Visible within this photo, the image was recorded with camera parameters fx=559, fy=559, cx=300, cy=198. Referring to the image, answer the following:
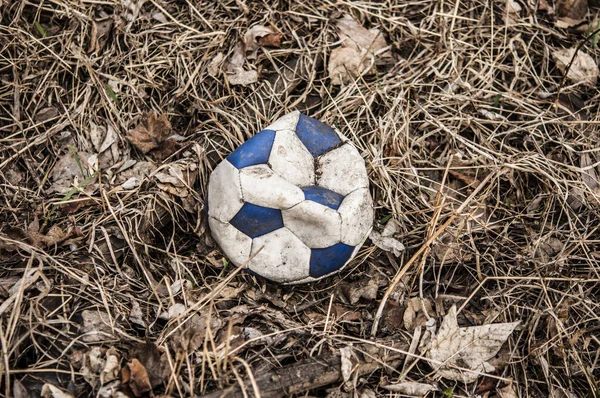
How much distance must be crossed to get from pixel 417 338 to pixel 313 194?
2.43 feet

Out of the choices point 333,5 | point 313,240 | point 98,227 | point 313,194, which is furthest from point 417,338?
point 333,5

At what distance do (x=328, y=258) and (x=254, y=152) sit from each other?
551 mm

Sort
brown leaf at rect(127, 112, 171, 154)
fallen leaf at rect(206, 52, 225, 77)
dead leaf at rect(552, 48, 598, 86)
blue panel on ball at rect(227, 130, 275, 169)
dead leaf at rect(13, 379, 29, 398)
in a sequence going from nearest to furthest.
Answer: dead leaf at rect(13, 379, 29, 398) < blue panel on ball at rect(227, 130, 275, 169) < brown leaf at rect(127, 112, 171, 154) < fallen leaf at rect(206, 52, 225, 77) < dead leaf at rect(552, 48, 598, 86)

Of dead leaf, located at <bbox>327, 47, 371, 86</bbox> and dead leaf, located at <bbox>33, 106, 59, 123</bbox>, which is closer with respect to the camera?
dead leaf, located at <bbox>33, 106, 59, 123</bbox>

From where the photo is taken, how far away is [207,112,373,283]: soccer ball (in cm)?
231

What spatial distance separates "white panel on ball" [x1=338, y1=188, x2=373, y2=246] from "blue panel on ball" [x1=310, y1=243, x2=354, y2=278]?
0.04 meters

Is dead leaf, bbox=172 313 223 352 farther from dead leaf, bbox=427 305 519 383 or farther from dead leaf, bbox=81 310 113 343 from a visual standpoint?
dead leaf, bbox=427 305 519 383

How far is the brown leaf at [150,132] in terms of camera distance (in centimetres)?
274

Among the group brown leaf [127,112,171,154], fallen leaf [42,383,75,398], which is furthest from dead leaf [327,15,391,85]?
fallen leaf [42,383,75,398]

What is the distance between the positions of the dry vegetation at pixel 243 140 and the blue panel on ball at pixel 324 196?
0.34m

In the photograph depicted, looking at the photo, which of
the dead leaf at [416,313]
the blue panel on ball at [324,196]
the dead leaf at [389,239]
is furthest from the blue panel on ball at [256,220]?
the dead leaf at [416,313]

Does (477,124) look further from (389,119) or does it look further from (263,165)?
(263,165)

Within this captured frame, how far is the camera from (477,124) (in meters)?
2.95

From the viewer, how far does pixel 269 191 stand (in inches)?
90.1
